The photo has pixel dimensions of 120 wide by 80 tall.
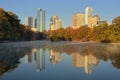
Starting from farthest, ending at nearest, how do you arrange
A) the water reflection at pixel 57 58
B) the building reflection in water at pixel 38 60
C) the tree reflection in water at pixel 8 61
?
the water reflection at pixel 57 58 < the building reflection in water at pixel 38 60 < the tree reflection in water at pixel 8 61

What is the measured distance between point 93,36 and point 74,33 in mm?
42323

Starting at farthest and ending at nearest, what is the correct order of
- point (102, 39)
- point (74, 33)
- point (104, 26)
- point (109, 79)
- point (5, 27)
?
point (74, 33) → point (104, 26) → point (102, 39) → point (5, 27) → point (109, 79)

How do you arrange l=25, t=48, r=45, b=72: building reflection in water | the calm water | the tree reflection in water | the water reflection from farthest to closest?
1. the water reflection
2. l=25, t=48, r=45, b=72: building reflection in water
3. the tree reflection in water
4. the calm water

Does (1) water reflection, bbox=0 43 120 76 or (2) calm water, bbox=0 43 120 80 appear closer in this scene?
(2) calm water, bbox=0 43 120 80

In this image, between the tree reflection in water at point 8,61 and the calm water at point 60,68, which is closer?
the calm water at point 60,68

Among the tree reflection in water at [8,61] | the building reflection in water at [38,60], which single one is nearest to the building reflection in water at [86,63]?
the building reflection in water at [38,60]

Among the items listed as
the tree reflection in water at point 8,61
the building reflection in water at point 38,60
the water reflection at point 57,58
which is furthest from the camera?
the water reflection at point 57,58

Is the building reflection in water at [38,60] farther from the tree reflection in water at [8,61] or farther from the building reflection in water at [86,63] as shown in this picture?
the building reflection in water at [86,63]

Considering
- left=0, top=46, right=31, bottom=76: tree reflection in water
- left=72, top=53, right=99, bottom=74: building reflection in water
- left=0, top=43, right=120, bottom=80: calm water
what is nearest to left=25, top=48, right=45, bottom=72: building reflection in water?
left=0, top=43, right=120, bottom=80: calm water

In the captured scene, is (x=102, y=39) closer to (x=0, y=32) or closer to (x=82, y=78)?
(x=0, y=32)

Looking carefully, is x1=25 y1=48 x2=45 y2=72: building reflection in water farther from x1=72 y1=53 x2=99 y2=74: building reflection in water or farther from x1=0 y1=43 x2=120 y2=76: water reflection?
x1=72 y1=53 x2=99 y2=74: building reflection in water

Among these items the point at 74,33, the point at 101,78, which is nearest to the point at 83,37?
the point at 74,33

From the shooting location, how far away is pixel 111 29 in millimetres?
86000

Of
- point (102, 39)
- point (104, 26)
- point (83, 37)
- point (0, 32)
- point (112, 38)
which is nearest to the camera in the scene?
point (0, 32)
